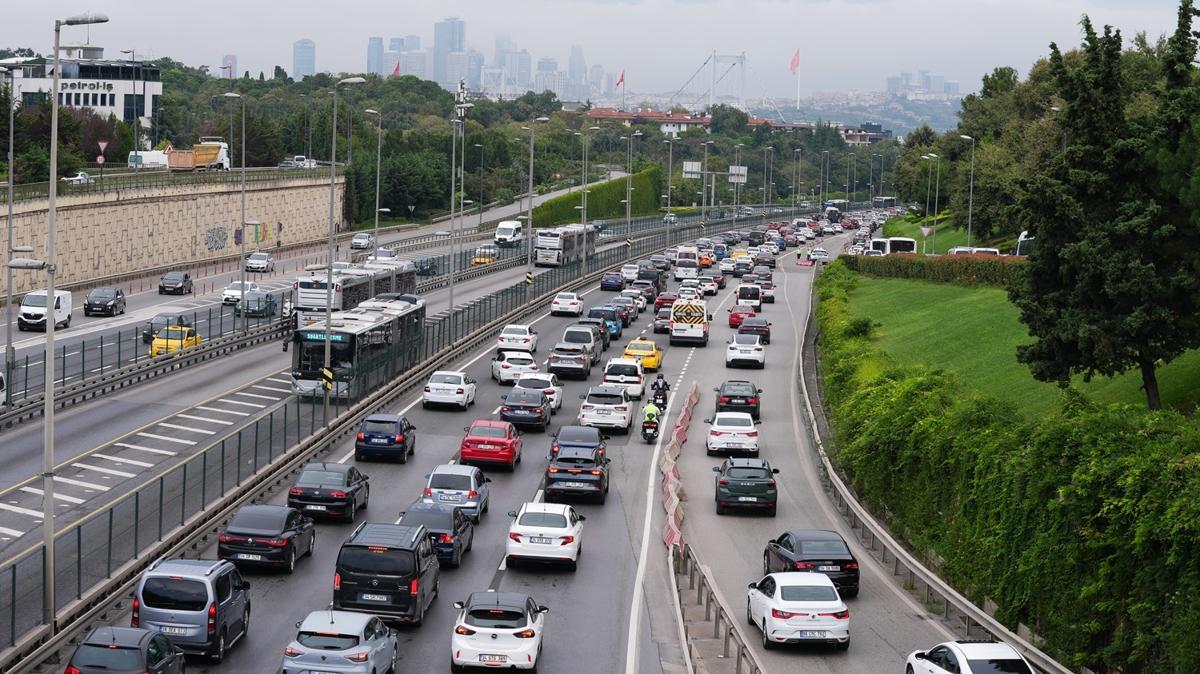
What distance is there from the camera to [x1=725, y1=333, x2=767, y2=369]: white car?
64688 millimetres

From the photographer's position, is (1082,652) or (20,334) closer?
(1082,652)

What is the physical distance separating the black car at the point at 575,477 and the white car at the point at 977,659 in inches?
656

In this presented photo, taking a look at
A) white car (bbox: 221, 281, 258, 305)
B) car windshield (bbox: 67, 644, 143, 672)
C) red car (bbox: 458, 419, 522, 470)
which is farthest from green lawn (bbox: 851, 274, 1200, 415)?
white car (bbox: 221, 281, 258, 305)

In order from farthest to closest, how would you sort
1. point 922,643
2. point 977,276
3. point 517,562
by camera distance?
point 977,276 → point 517,562 → point 922,643

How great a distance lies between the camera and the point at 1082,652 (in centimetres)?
2366

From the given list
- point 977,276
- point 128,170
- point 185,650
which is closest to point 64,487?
point 185,650

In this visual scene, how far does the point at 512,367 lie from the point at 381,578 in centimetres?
3140

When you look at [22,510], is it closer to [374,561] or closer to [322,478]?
[322,478]

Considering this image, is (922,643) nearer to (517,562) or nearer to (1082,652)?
(1082,652)

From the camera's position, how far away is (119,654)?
19.9 m

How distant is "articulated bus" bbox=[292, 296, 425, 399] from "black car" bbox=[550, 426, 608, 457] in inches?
310

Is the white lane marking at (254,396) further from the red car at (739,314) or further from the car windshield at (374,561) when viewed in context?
the red car at (739,314)

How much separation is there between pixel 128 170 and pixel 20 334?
4729 centimetres

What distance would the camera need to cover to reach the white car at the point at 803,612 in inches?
1007
